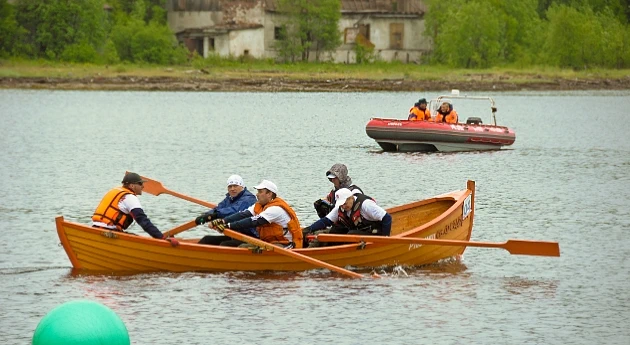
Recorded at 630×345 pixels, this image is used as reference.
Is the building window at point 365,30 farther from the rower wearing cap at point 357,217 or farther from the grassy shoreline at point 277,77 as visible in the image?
the rower wearing cap at point 357,217

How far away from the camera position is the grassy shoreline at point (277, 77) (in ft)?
246

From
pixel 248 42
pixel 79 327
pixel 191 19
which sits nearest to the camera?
pixel 79 327

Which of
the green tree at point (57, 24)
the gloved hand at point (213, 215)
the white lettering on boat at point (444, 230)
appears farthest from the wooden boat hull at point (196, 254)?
the green tree at point (57, 24)

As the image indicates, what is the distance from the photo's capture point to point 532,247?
63.1 feet

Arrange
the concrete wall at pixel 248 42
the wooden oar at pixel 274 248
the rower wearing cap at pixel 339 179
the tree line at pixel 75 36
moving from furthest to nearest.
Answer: the concrete wall at pixel 248 42
the tree line at pixel 75 36
the rower wearing cap at pixel 339 179
the wooden oar at pixel 274 248

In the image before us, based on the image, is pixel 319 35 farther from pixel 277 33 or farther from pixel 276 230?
pixel 276 230

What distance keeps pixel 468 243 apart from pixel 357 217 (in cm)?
165

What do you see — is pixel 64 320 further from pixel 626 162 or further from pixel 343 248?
pixel 626 162

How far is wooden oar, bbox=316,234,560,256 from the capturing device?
18703 millimetres

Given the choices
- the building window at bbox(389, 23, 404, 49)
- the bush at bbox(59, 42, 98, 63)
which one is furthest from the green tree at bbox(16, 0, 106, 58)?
the building window at bbox(389, 23, 404, 49)

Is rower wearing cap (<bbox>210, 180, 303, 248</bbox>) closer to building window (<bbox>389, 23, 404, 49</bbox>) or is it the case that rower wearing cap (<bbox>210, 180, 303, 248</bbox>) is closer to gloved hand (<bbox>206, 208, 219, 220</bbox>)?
gloved hand (<bbox>206, 208, 219, 220</bbox>)

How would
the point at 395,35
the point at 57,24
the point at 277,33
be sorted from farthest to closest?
1. the point at 395,35
2. the point at 277,33
3. the point at 57,24

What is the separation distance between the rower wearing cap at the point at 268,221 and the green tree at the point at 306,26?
64225mm

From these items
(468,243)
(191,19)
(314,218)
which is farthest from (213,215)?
(191,19)
